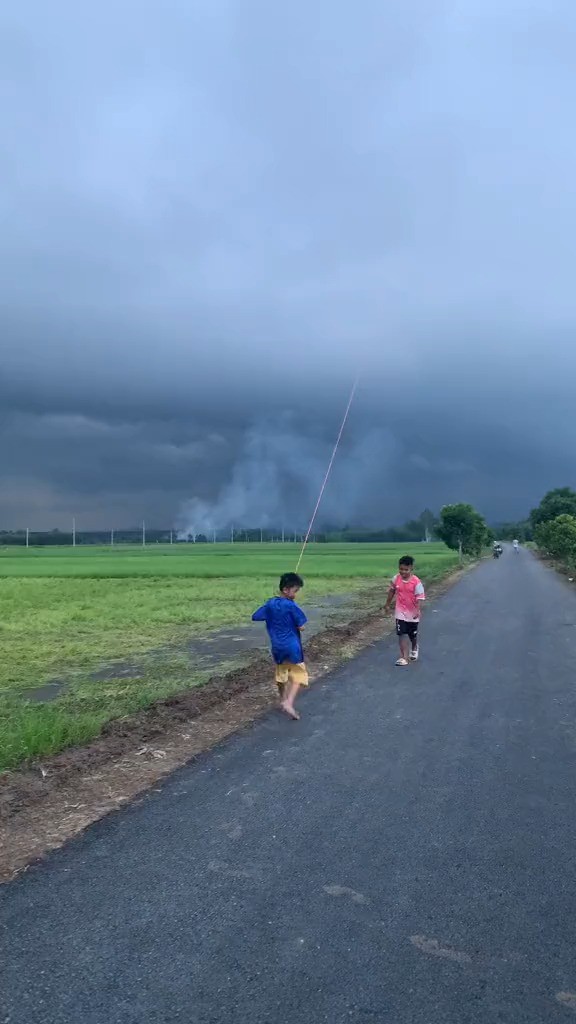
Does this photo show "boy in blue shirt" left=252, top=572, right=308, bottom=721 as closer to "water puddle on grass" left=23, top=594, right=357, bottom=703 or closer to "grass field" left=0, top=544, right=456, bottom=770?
"grass field" left=0, top=544, right=456, bottom=770

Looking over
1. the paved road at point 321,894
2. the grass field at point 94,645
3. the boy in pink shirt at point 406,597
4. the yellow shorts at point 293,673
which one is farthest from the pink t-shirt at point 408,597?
the paved road at point 321,894

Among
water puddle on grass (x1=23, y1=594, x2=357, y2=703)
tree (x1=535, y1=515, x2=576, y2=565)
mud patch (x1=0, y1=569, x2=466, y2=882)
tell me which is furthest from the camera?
tree (x1=535, y1=515, x2=576, y2=565)

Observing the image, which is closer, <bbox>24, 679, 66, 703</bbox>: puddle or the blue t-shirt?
the blue t-shirt

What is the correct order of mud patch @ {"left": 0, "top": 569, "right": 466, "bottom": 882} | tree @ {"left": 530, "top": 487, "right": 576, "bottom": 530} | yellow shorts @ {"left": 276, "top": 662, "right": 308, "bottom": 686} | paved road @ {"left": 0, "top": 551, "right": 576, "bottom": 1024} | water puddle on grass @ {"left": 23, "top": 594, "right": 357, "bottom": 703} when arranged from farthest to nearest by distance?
tree @ {"left": 530, "top": 487, "right": 576, "bottom": 530}, water puddle on grass @ {"left": 23, "top": 594, "right": 357, "bottom": 703}, yellow shorts @ {"left": 276, "top": 662, "right": 308, "bottom": 686}, mud patch @ {"left": 0, "top": 569, "right": 466, "bottom": 882}, paved road @ {"left": 0, "top": 551, "right": 576, "bottom": 1024}

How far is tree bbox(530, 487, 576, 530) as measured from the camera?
311 ft

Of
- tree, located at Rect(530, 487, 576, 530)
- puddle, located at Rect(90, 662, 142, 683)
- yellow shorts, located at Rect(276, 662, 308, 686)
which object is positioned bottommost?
puddle, located at Rect(90, 662, 142, 683)

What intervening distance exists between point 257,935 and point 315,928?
0.95 feet

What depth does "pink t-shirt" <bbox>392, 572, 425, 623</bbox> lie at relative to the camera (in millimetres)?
11310

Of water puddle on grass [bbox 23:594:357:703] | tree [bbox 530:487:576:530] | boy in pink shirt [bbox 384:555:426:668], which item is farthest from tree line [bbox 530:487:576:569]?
boy in pink shirt [bbox 384:555:426:668]

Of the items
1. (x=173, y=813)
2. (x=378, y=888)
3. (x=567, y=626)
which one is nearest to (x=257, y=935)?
(x=378, y=888)

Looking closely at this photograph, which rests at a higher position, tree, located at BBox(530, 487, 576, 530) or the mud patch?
tree, located at BBox(530, 487, 576, 530)

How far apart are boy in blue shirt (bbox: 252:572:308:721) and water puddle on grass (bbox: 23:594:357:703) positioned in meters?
3.76

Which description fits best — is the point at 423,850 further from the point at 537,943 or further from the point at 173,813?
the point at 173,813

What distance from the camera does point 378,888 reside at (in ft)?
13.5
